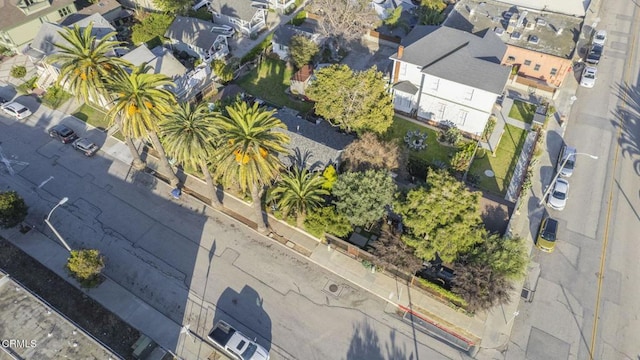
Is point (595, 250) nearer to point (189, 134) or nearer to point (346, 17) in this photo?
point (189, 134)

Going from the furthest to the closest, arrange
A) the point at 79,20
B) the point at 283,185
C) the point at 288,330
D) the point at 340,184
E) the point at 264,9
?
1. the point at 264,9
2. the point at 79,20
3. the point at 283,185
4. the point at 340,184
5. the point at 288,330

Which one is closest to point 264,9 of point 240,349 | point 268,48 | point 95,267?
point 268,48

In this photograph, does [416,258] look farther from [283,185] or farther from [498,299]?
[283,185]

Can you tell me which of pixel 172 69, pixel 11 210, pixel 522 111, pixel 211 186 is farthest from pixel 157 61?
pixel 522 111

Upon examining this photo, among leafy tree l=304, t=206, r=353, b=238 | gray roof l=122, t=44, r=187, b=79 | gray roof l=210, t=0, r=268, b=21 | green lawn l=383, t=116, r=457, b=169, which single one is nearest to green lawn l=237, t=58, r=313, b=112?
gray roof l=122, t=44, r=187, b=79

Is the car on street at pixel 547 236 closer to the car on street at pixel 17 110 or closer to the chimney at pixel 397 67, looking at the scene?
the chimney at pixel 397 67

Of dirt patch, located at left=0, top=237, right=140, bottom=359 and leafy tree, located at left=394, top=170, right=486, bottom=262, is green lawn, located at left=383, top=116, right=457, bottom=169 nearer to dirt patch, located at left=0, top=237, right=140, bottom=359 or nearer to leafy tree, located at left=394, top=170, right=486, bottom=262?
leafy tree, located at left=394, top=170, right=486, bottom=262
